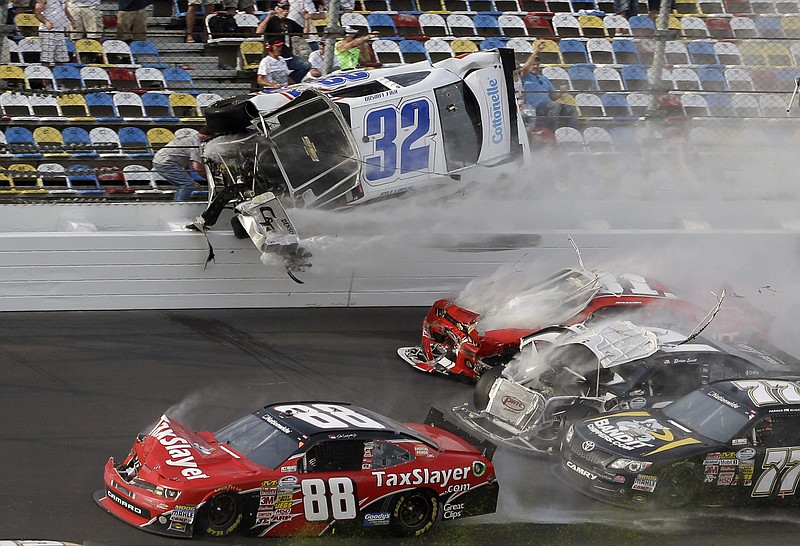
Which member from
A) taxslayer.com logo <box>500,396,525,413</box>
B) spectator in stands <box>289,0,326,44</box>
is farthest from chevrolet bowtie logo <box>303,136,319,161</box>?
spectator in stands <box>289,0,326,44</box>

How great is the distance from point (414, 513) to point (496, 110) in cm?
663

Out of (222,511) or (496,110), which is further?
(496,110)

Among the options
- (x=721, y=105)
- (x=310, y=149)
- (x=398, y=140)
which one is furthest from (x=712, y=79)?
(x=310, y=149)

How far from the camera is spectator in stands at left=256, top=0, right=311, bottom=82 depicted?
14453 millimetres

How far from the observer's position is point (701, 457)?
8.59 metres

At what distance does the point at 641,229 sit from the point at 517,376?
480cm

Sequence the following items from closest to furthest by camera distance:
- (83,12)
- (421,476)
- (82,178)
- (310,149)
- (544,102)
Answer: (421,476)
(310,149)
(82,178)
(544,102)
(83,12)

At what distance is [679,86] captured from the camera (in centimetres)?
1490

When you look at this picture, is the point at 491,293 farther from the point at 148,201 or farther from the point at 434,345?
the point at 148,201

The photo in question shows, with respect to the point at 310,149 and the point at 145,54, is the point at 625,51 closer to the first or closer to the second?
the point at 310,149

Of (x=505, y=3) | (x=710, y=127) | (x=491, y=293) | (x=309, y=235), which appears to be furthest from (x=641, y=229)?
(x=505, y=3)

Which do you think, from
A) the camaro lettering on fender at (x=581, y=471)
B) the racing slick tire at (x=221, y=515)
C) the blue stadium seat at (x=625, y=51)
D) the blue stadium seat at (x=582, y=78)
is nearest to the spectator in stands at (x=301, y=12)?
the blue stadium seat at (x=582, y=78)

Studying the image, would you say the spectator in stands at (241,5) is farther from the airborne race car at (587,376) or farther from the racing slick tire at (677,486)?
the racing slick tire at (677,486)

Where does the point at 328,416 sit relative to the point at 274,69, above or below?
below
